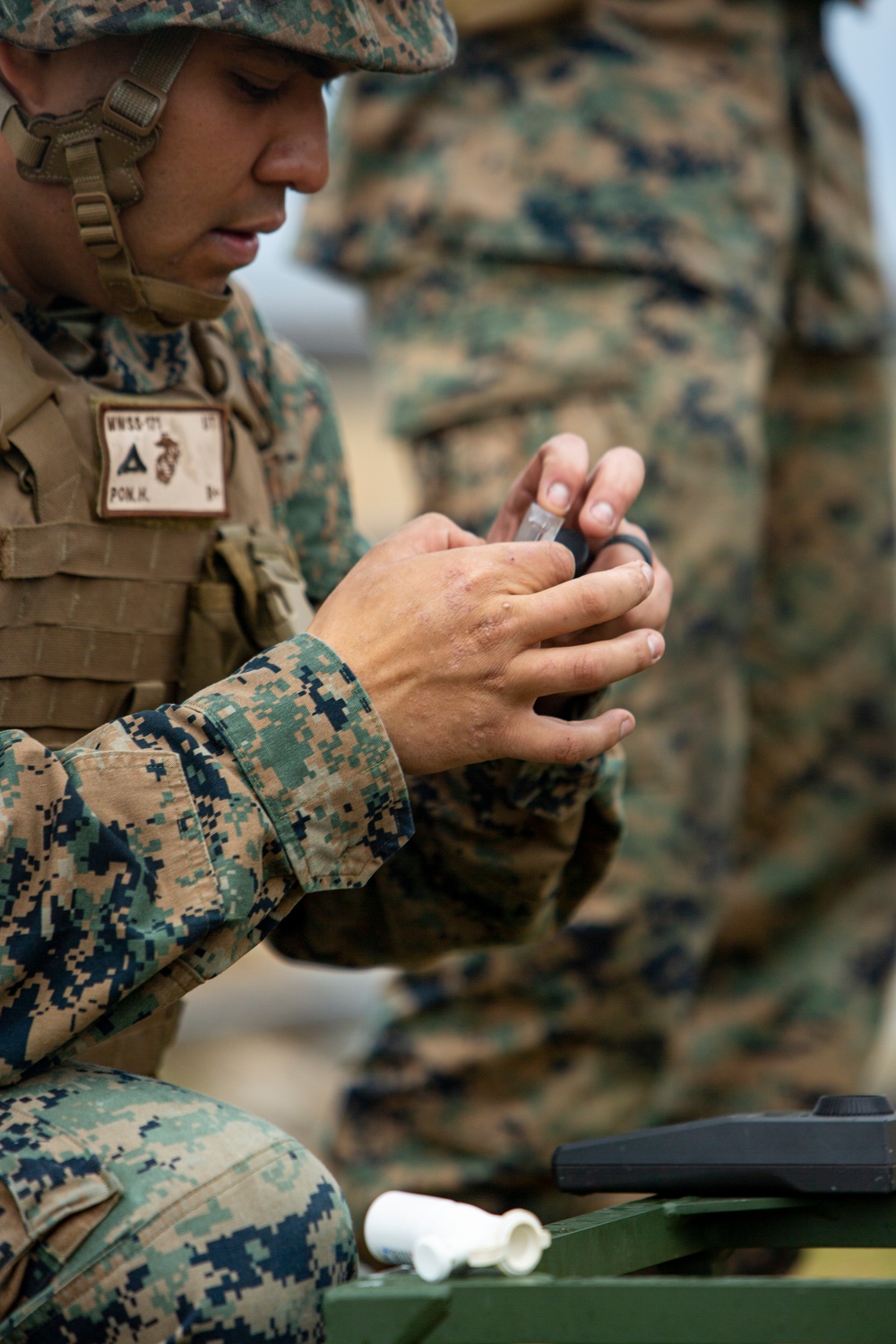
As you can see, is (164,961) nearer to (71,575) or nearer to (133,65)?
(71,575)

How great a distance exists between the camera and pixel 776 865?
3420 millimetres

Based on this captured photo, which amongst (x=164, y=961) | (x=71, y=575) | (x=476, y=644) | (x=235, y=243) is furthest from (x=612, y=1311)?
(x=235, y=243)

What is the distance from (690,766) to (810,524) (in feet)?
2.23

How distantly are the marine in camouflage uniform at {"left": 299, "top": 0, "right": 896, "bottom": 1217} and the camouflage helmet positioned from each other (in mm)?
1159

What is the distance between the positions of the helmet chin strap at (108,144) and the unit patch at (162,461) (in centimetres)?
14

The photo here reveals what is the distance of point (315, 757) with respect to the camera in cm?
145

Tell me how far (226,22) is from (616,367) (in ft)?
4.64

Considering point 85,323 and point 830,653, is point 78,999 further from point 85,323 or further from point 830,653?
point 830,653

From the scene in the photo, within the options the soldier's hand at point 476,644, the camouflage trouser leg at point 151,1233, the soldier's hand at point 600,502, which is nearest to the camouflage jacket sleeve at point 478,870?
the soldier's hand at point 600,502

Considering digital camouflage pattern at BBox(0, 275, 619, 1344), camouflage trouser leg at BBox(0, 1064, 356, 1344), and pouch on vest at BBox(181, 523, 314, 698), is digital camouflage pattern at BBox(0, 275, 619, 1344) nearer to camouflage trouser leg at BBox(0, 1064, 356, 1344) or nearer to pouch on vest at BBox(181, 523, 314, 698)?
camouflage trouser leg at BBox(0, 1064, 356, 1344)

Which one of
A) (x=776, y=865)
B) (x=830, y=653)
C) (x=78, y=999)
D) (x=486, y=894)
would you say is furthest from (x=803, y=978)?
(x=78, y=999)

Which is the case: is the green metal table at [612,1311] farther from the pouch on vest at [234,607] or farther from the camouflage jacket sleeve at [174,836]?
the pouch on vest at [234,607]

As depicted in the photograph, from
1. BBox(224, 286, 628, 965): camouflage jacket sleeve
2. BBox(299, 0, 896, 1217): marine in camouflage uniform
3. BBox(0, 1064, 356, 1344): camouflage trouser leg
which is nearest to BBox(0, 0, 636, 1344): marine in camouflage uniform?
BBox(0, 1064, 356, 1344): camouflage trouser leg

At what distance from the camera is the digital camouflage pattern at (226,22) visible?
5.07ft
